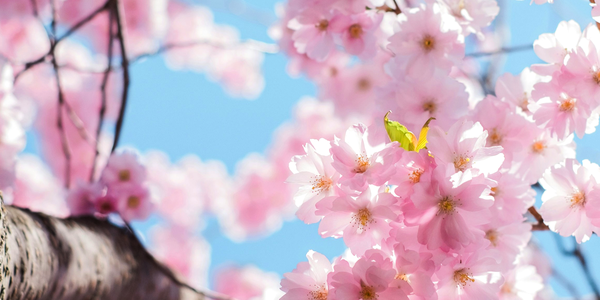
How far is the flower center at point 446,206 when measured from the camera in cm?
64

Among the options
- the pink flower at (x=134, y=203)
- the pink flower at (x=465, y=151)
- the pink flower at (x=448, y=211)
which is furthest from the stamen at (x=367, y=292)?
the pink flower at (x=134, y=203)

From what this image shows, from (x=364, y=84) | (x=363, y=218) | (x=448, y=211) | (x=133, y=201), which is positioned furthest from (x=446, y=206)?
(x=364, y=84)

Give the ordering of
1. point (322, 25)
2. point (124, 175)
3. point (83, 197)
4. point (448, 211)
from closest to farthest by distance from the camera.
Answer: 1. point (448, 211)
2. point (322, 25)
3. point (83, 197)
4. point (124, 175)

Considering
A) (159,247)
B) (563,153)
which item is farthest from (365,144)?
(159,247)

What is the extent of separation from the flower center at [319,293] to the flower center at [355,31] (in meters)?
0.61

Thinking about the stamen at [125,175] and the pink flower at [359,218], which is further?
the stamen at [125,175]

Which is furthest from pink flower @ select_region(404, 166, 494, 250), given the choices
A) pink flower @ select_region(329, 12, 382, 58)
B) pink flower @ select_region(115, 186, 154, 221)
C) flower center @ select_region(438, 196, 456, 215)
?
pink flower @ select_region(115, 186, 154, 221)

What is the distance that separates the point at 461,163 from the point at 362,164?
0.14 metres

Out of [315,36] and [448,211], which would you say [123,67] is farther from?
[448,211]

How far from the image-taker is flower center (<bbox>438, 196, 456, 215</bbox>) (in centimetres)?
64

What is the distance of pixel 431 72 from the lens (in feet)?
3.03

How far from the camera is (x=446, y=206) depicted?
65 centimetres

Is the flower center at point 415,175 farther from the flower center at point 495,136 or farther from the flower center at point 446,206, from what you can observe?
the flower center at point 495,136

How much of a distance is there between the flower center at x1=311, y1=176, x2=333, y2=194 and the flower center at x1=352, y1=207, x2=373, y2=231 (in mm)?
63
